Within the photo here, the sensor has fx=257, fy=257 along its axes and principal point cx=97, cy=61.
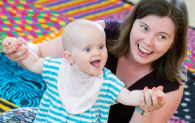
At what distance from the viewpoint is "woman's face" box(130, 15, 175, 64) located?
1.16m

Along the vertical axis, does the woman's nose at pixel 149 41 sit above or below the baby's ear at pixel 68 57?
above

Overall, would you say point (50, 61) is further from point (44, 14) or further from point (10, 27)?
point (44, 14)

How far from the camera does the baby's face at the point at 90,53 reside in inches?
35.5

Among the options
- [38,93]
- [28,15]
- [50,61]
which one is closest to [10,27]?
[28,15]

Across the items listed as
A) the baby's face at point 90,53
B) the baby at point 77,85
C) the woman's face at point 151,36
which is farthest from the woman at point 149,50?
the baby's face at point 90,53

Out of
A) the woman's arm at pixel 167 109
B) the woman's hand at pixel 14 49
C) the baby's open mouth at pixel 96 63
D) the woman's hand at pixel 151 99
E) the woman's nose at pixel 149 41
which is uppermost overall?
the woman's nose at pixel 149 41

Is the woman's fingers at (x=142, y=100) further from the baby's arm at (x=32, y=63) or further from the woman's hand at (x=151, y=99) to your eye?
the baby's arm at (x=32, y=63)

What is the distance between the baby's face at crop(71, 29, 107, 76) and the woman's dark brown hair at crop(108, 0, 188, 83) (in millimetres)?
391

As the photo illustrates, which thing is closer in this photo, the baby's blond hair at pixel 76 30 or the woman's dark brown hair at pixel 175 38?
the baby's blond hair at pixel 76 30

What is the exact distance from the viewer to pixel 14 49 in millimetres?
975

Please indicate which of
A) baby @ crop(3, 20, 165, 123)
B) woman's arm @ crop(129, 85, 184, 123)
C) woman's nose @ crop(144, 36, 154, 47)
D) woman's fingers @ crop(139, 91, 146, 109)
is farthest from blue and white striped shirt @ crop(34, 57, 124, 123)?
woman's arm @ crop(129, 85, 184, 123)

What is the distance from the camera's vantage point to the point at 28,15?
2492mm

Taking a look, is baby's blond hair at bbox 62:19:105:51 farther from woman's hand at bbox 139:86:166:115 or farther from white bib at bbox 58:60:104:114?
woman's hand at bbox 139:86:166:115

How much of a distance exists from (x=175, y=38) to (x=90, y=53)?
1.76 ft
